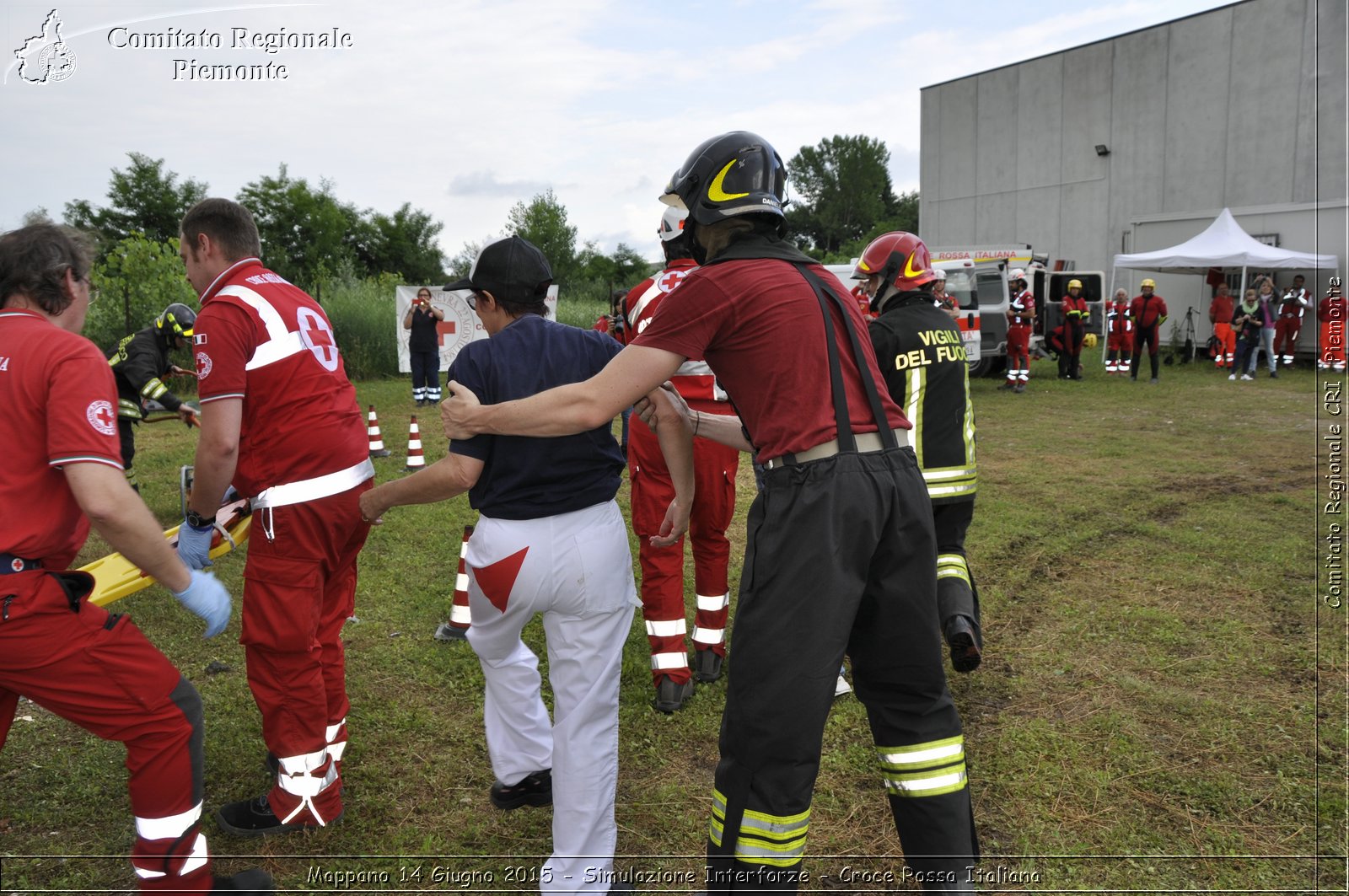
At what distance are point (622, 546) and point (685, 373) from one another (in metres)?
1.83

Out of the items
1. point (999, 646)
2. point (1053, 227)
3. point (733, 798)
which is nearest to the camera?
point (733, 798)

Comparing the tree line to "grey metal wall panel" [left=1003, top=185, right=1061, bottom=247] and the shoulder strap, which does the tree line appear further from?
the shoulder strap

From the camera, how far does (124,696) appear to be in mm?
2631

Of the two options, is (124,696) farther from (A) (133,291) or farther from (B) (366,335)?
(B) (366,335)

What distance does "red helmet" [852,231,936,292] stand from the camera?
4.16 metres

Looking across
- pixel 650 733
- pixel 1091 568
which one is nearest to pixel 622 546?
pixel 650 733

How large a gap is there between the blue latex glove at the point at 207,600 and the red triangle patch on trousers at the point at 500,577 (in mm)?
782

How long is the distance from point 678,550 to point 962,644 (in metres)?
1.50

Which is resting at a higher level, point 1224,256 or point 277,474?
point 1224,256

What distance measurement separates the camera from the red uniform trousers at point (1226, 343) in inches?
857

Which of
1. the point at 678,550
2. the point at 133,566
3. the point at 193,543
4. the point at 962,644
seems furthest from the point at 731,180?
the point at 133,566

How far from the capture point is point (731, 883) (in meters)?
2.62

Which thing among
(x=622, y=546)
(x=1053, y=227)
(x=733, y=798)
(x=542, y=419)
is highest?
(x=1053, y=227)

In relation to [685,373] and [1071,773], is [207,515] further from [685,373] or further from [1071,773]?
[1071,773]
